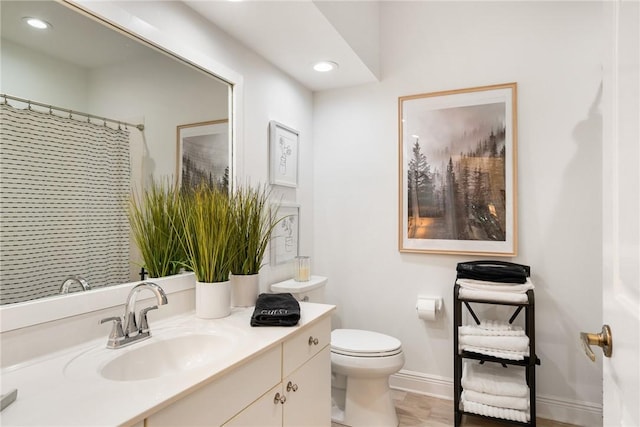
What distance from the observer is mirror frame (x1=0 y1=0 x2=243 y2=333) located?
1.12 metres

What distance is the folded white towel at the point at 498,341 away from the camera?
196 centimetres

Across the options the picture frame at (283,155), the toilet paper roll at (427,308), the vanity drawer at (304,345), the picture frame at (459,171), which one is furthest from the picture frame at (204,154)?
the toilet paper roll at (427,308)

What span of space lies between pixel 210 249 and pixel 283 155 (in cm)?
107

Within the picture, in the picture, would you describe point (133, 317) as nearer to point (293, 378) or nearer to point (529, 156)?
point (293, 378)

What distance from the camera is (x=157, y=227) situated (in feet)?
5.23

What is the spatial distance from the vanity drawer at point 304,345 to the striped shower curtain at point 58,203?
696mm

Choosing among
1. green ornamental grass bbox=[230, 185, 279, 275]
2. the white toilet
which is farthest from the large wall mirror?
the white toilet

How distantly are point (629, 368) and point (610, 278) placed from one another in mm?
217

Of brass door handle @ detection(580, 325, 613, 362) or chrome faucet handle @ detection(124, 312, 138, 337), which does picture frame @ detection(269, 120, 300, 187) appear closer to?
chrome faucet handle @ detection(124, 312, 138, 337)

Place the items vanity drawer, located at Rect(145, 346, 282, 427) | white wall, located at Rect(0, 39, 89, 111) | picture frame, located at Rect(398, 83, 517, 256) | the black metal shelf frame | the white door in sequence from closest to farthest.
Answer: the white door < vanity drawer, located at Rect(145, 346, 282, 427) < white wall, located at Rect(0, 39, 89, 111) < the black metal shelf frame < picture frame, located at Rect(398, 83, 517, 256)

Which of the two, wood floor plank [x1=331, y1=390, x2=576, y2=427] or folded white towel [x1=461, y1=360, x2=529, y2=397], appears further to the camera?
wood floor plank [x1=331, y1=390, x2=576, y2=427]

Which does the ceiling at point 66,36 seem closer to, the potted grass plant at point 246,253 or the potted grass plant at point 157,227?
the potted grass plant at point 157,227

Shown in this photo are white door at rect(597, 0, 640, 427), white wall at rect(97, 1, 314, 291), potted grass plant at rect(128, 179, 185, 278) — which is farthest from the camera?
white wall at rect(97, 1, 314, 291)

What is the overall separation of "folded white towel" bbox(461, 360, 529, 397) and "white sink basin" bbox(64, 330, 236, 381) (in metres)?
1.45
